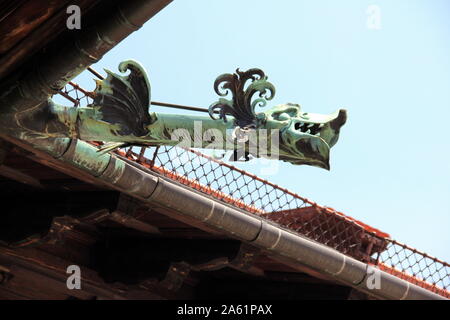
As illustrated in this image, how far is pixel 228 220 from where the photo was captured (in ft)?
24.6

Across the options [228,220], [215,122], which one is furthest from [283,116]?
[228,220]

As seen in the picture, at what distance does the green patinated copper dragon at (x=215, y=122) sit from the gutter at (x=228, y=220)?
2.59 ft

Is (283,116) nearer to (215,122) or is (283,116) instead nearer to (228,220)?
(215,122)

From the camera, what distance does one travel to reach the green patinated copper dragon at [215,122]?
15.4 feet

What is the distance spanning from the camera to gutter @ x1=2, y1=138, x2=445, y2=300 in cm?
632

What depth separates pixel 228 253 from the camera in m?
8.14

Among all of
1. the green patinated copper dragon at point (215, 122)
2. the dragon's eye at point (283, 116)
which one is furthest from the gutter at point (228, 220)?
the dragon's eye at point (283, 116)

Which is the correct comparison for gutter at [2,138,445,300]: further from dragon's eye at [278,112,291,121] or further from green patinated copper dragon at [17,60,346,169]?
dragon's eye at [278,112,291,121]

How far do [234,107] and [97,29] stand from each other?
866 mm

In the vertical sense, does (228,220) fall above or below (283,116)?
below

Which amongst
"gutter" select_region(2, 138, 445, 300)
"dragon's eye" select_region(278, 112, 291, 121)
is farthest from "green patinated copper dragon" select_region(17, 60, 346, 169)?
"gutter" select_region(2, 138, 445, 300)

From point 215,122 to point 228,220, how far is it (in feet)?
8.82

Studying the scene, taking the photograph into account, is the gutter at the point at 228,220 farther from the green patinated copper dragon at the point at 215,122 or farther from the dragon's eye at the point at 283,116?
the dragon's eye at the point at 283,116
